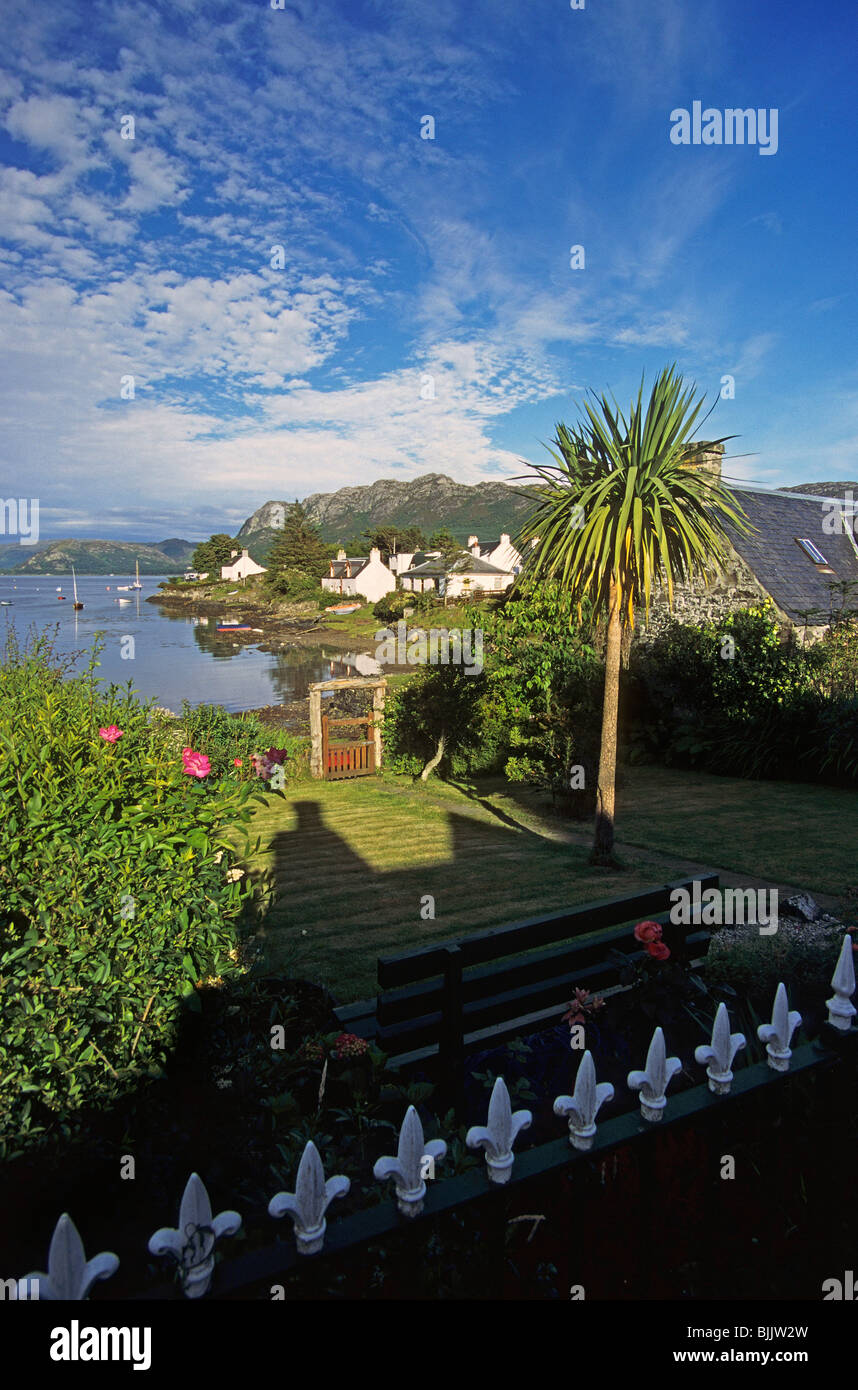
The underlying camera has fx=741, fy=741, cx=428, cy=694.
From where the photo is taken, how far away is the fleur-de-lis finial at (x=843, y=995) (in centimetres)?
246

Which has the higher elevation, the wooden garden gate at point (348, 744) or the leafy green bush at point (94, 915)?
the leafy green bush at point (94, 915)

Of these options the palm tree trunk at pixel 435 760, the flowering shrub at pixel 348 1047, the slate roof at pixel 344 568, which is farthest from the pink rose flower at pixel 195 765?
the slate roof at pixel 344 568

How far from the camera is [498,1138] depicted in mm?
1819

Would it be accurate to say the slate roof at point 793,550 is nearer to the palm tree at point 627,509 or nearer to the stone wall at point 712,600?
the stone wall at point 712,600

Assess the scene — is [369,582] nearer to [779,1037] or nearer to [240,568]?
[240,568]

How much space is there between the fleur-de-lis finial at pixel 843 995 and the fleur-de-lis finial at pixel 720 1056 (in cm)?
47

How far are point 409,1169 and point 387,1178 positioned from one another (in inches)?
3.5

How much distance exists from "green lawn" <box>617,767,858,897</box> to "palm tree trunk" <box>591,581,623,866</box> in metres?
1.44

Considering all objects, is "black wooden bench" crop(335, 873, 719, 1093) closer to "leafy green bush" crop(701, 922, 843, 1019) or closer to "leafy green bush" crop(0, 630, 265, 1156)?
"leafy green bush" crop(701, 922, 843, 1019)

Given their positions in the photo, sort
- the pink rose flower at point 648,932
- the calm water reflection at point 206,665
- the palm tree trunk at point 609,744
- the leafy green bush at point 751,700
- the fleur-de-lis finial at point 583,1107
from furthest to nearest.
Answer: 1. the calm water reflection at point 206,665
2. the leafy green bush at point 751,700
3. the palm tree trunk at point 609,744
4. the pink rose flower at point 648,932
5. the fleur-de-lis finial at point 583,1107

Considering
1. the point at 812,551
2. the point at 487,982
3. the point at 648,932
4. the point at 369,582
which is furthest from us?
the point at 369,582

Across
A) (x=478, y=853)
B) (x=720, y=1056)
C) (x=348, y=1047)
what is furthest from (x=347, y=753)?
(x=720, y=1056)
